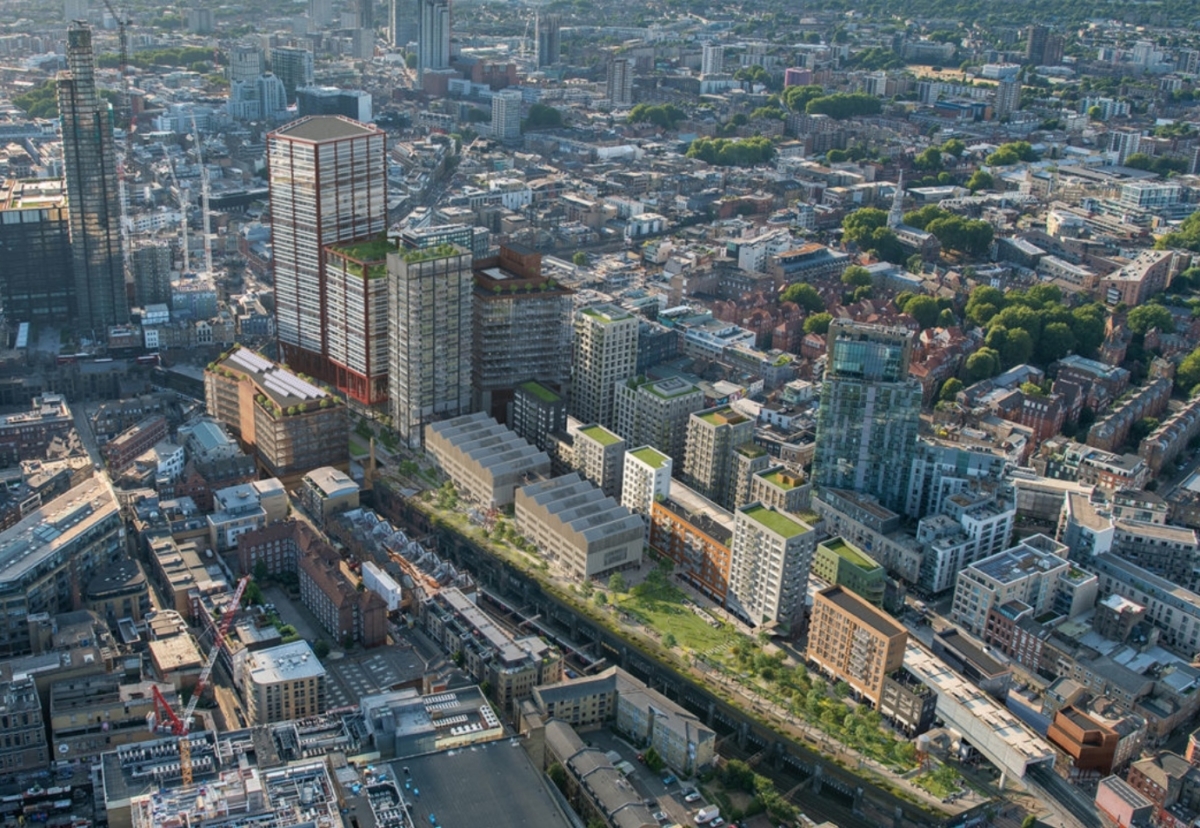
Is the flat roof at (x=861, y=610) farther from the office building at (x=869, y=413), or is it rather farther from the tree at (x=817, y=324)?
the tree at (x=817, y=324)

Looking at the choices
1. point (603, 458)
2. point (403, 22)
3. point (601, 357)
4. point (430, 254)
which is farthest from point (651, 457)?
point (403, 22)

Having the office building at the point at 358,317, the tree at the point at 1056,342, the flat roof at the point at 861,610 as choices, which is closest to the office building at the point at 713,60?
the tree at the point at 1056,342

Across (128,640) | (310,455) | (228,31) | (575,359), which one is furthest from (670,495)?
(228,31)

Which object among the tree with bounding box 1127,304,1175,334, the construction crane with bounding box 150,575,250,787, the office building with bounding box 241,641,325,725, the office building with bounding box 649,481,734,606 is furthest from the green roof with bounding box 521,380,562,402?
the tree with bounding box 1127,304,1175,334

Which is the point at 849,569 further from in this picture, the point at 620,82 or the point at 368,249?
the point at 620,82

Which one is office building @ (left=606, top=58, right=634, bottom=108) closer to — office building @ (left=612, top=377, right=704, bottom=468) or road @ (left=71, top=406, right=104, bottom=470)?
road @ (left=71, top=406, right=104, bottom=470)

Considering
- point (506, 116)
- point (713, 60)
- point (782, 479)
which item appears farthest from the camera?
point (713, 60)

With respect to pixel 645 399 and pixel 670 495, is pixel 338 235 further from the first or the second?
pixel 670 495
